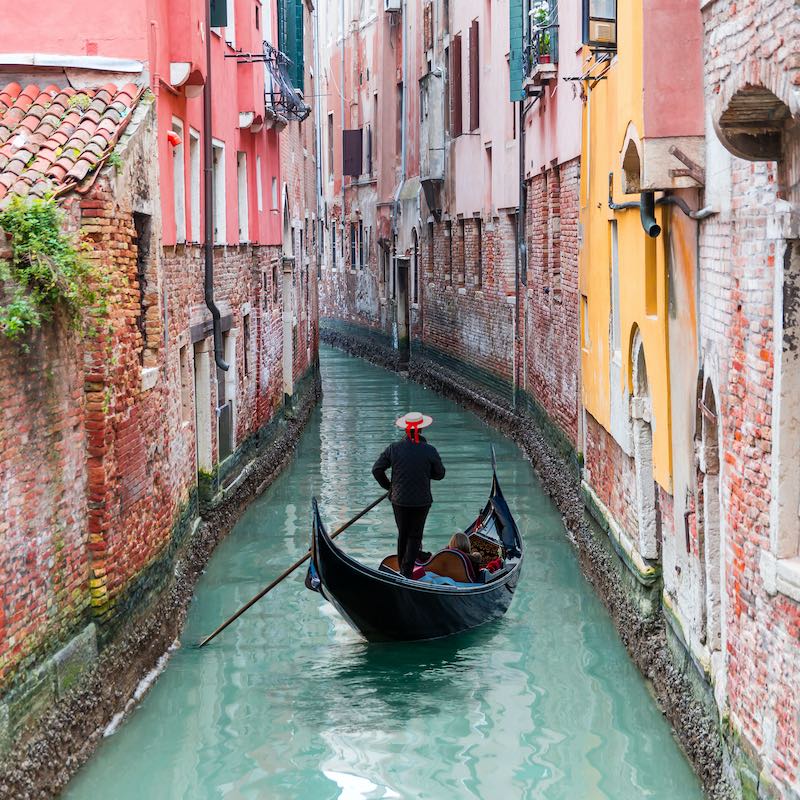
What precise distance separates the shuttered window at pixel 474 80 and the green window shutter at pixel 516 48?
14.0 feet

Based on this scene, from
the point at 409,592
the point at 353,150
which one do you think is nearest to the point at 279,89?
the point at 409,592

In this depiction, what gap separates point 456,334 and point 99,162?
14687 mm

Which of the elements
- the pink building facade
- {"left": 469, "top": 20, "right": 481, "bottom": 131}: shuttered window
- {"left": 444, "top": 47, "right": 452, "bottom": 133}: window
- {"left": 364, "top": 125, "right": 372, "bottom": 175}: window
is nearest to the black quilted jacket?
the pink building facade

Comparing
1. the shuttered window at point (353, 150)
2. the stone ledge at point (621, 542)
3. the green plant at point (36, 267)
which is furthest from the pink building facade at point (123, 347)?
the shuttered window at point (353, 150)

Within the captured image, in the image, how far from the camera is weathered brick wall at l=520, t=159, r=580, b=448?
13.2 meters

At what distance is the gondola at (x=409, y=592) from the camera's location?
838 cm

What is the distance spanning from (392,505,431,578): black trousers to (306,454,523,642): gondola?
0.27 feet

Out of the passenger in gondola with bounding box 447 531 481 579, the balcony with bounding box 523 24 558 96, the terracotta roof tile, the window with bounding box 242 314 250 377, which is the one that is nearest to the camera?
the terracotta roof tile

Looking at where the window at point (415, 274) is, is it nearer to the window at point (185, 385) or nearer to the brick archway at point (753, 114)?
the window at point (185, 385)

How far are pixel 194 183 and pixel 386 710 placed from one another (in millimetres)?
5314

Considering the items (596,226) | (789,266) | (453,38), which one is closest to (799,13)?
(789,266)

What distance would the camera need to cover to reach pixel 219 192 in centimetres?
1293

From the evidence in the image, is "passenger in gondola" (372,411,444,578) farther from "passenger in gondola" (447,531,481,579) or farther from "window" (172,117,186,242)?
"window" (172,117,186,242)

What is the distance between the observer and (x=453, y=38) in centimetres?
2172
